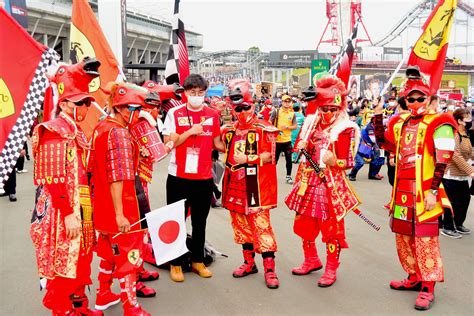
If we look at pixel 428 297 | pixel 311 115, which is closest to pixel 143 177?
pixel 311 115

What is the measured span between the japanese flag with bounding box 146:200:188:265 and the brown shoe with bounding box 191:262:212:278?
93cm

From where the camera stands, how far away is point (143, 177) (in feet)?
14.8

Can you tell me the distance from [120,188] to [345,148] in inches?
86.5

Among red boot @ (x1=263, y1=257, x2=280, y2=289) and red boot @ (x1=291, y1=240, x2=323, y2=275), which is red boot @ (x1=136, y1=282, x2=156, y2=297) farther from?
red boot @ (x1=291, y1=240, x2=323, y2=275)

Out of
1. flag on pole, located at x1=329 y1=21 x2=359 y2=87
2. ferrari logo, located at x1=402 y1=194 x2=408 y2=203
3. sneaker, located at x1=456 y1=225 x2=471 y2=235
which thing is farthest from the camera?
sneaker, located at x1=456 y1=225 x2=471 y2=235

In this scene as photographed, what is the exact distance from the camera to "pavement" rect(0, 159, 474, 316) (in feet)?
13.7

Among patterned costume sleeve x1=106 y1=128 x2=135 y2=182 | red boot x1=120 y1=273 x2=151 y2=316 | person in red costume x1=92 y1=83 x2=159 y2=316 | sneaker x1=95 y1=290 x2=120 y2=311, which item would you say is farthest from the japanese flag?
sneaker x1=95 y1=290 x2=120 y2=311

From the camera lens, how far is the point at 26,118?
3615mm

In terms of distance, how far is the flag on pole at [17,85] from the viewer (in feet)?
11.5

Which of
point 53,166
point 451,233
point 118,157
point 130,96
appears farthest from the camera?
→ point 451,233

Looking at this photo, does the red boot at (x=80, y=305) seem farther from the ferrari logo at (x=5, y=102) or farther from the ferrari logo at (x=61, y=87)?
the ferrari logo at (x=61, y=87)

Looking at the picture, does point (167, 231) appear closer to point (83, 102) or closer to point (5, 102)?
point (83, 102)

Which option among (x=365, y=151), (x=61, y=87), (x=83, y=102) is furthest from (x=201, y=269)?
(x=365, y=151)

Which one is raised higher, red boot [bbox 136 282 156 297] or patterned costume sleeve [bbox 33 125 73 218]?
patterned costume sleeve [bbox 33 125 73 218]
